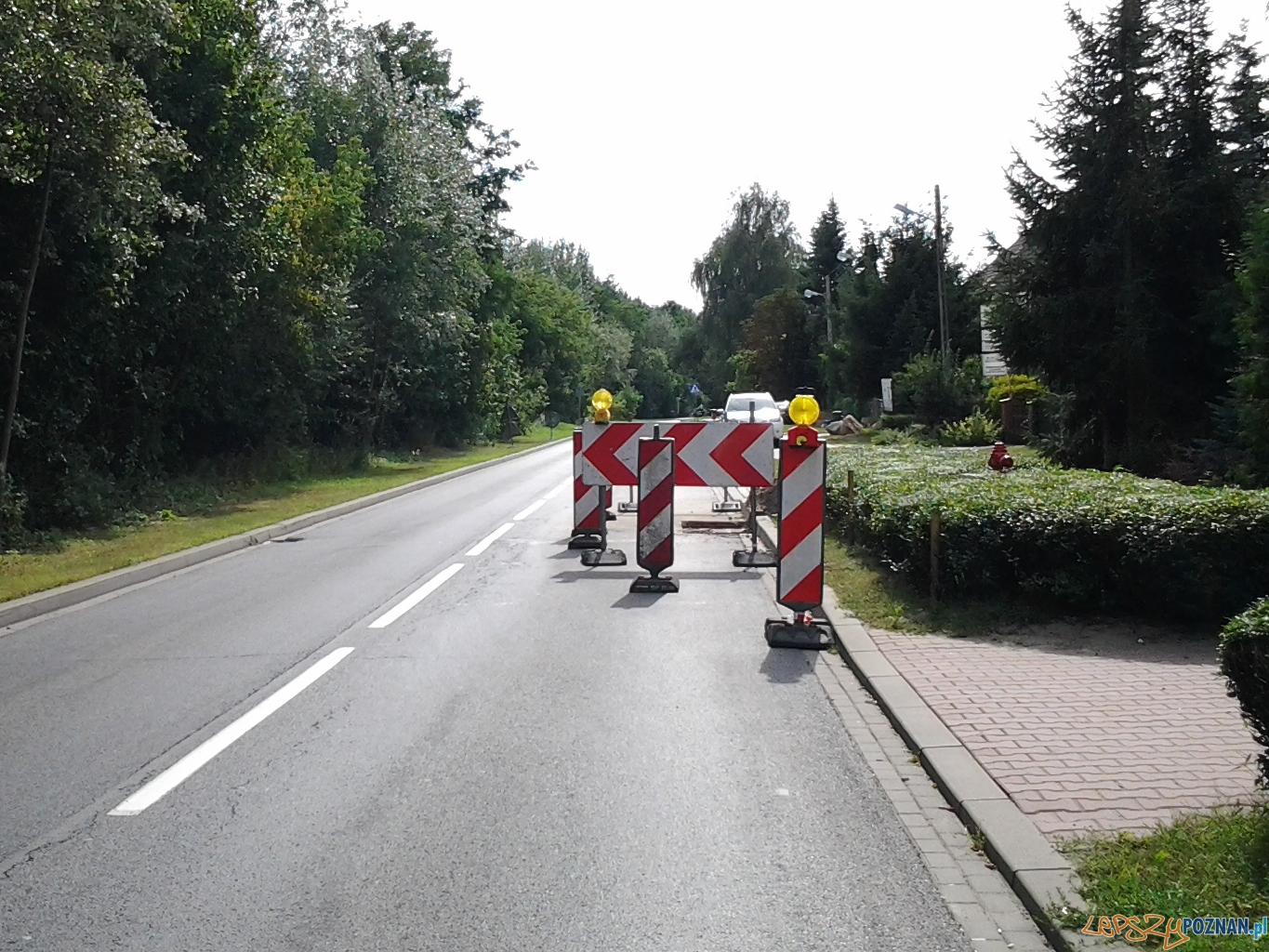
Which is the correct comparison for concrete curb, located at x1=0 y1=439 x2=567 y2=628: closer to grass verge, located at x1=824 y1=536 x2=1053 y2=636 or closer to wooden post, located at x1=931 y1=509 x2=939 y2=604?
grass verge, located at x1=824 y1=536 x2=1053 y2=636

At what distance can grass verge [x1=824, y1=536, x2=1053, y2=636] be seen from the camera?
931 cm

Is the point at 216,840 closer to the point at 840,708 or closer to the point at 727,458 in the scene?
the point at 840,708

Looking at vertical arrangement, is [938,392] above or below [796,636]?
above

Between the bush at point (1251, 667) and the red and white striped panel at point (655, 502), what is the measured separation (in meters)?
7.49

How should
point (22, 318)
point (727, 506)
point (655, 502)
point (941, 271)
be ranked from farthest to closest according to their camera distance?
point (941, 271) → point (727, 506) → point (22, 318) → point (655, 502)

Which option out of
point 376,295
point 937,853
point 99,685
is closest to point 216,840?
point 937,853

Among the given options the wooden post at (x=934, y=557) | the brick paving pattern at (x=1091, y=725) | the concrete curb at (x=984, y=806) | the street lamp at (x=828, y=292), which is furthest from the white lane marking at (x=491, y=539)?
the street lamp at (x=828, y=292)

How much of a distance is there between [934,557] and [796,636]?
144cm

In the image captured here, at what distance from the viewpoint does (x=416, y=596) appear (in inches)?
472

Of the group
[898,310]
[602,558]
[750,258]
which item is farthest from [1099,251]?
[750,258]

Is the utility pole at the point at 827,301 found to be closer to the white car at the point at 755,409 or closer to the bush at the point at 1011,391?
the bush at the point at 1011,391

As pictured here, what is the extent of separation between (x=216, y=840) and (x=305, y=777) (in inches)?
35.9

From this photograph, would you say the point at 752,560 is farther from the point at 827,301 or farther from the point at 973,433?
the point at 827,301

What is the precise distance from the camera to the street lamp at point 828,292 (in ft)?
210
